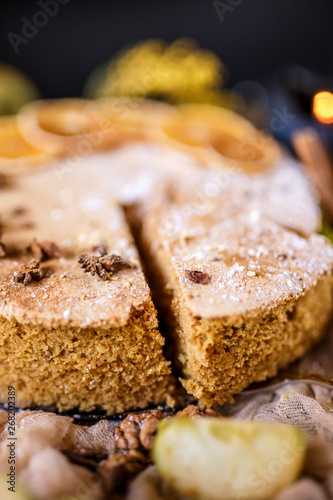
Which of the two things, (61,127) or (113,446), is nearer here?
(113,446)

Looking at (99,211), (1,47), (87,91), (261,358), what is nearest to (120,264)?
(99,211)

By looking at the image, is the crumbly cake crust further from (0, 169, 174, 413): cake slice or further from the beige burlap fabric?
the beige burlap fabric

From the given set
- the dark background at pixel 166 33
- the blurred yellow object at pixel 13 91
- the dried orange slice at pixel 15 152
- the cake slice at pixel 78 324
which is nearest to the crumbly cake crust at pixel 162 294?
the cake slice at pixel 78 324

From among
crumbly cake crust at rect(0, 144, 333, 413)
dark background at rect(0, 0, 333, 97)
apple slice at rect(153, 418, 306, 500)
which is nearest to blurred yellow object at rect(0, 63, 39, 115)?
dark background at rect(0, 0, 333, 97)

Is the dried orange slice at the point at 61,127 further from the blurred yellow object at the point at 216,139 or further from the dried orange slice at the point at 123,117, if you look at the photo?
the blurred yellow object at the point at 216,139

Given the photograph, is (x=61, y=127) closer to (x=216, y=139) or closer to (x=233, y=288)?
(x=216, y=139)

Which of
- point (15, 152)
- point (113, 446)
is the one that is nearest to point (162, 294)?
point (113, 446)
